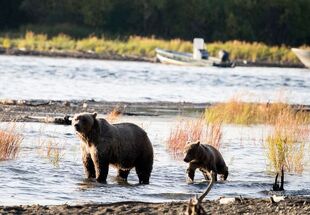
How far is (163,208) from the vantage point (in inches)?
511

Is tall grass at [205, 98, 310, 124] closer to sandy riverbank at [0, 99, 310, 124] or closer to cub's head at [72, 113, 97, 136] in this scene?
sandy riverbank at [0, 99, 310, 124]

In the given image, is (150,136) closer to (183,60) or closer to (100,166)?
(100,166)

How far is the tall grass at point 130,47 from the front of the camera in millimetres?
63188

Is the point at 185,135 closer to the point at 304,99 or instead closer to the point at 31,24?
the point at 304,99

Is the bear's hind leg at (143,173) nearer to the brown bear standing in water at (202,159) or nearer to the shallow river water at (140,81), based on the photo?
→ the brown bear standing in water at (202,159)

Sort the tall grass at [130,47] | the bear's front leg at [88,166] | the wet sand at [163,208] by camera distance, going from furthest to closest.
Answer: the tall grass at [130,47]
the bear's front leg at [88,166]
the wet sand at [163,208]

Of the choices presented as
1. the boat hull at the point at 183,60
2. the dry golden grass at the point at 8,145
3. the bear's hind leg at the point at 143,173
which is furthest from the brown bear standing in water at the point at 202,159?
the boat hull at the point at 183,60

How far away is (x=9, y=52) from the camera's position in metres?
59.1

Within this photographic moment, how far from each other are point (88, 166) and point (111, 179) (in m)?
0.77

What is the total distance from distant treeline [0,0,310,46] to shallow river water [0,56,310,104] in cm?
1621

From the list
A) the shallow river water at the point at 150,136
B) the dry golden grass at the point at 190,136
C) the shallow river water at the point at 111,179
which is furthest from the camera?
the dry golden grass at the point at 190,136

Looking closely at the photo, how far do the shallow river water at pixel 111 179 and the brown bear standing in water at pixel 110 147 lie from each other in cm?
23

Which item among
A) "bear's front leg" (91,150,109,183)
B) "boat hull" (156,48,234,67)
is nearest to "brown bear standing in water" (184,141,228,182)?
"bear's front leg" (91,150,109,183)

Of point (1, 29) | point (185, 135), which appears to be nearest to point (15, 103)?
point (185, 135)
